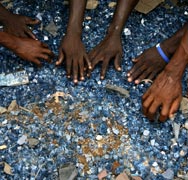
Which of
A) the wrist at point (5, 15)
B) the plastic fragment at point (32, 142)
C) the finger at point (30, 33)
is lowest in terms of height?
the plastic fragment at point (32, 142)

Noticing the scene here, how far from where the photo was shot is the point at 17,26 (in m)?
2.51

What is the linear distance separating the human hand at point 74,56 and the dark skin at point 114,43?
44mm

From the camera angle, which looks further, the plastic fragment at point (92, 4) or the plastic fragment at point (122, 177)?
the plastic fragment at point (92, 4)

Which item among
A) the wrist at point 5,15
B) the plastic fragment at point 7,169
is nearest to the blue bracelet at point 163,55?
the wrist at point 5,15

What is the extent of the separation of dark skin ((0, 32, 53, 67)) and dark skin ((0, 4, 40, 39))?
8 cm

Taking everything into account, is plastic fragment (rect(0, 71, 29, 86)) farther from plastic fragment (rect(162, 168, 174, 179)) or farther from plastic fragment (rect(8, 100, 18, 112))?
plastic fragment (rect(162, 168, 174, 179))

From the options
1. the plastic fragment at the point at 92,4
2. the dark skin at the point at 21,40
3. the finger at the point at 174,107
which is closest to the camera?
the finger at the point at 174,107

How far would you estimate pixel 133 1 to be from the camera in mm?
2477

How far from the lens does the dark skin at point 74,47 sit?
2391 mm

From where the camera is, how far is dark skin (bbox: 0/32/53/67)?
7.81 feet

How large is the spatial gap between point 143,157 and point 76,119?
32 centimetres

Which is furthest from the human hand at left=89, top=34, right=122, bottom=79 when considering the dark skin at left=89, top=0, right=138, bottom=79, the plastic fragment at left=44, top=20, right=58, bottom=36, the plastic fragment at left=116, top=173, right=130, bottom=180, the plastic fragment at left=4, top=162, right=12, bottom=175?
the plastic fragment at left=4, top=162, right=12, bottom=175

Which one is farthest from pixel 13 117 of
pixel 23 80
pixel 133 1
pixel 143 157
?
pixel 133 1

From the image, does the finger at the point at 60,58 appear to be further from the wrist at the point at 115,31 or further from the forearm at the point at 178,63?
the forearm at the point at 178,63
